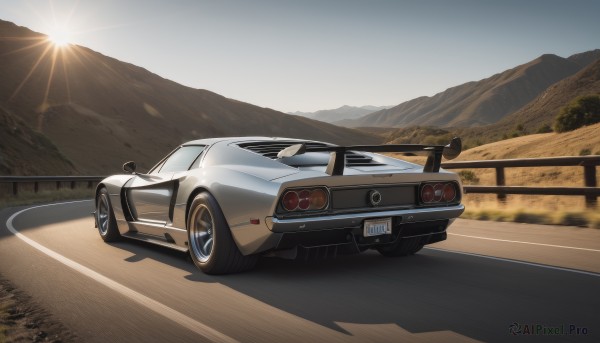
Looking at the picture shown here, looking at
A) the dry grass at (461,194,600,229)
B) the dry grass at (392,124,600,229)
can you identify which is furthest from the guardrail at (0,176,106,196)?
the dry grass at (461,194,600,229)

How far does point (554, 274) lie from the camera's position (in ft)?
16.8

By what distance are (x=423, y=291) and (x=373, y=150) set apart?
3.59 feet

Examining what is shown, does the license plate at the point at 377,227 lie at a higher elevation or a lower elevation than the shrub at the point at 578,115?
lower

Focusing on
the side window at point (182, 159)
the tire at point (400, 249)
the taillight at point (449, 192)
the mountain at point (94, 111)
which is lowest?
the tire at point (400, 249)

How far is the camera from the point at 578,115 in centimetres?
4559

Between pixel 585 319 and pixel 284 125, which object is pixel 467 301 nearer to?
pixel 585 319

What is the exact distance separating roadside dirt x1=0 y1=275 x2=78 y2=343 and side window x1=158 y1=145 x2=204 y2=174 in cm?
202

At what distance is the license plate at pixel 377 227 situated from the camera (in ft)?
16.3

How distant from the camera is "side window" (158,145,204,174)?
6266 mm

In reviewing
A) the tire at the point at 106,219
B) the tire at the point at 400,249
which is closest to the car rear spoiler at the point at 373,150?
the tire at the point at 400,249

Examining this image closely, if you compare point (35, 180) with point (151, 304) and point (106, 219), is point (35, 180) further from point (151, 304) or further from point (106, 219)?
point (151, 304)

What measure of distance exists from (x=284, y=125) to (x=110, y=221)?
14708cm

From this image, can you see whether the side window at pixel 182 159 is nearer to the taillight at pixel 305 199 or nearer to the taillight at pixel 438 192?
the taillight at pixel 305 199

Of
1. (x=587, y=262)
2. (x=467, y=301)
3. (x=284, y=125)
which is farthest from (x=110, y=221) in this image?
(x=284, y=125)
